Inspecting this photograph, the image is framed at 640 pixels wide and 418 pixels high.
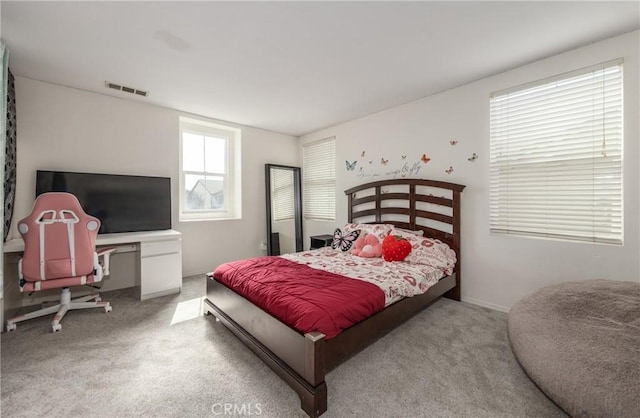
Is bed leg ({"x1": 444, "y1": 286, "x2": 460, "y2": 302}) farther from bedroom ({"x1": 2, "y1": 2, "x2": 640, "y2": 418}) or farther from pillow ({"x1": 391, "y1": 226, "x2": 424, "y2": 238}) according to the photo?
pillow ({"x1": 391, "y1": 226, "x2": 424, "y2": 238})

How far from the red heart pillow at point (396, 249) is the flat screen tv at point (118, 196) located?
294 centimetres

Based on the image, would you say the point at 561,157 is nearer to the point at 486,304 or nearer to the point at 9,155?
the point at 486,304

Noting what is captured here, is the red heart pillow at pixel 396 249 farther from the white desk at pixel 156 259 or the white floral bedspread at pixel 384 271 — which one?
the white desk at pixel 156 259

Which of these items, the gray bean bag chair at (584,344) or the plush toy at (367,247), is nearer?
the gray bean bag chair at (584,344)

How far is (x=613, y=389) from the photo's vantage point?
1.13 m

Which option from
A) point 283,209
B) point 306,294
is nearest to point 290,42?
point 306,294

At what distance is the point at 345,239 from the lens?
3533 millimetres

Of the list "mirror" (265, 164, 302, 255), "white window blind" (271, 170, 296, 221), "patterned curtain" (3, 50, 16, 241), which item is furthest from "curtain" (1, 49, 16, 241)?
"white window blind" (271, 170, 296, 221)

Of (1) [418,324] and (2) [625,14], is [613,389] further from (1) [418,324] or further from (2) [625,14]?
(2) [625,14]

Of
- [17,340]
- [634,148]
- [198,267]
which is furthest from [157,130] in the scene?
[634,148]

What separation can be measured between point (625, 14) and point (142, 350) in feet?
14.5

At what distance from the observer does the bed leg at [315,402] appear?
1.42 metres

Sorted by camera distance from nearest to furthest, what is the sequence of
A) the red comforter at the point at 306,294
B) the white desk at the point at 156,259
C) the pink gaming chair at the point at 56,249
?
→ the red comforter at the point at 306,294, the pink gaming chair at the point at 56,249, the white desk at the point at 156,259

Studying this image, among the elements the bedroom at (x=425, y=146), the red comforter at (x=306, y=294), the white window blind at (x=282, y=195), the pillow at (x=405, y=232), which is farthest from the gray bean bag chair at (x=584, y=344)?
the white window blind at (x=282, y=195)
